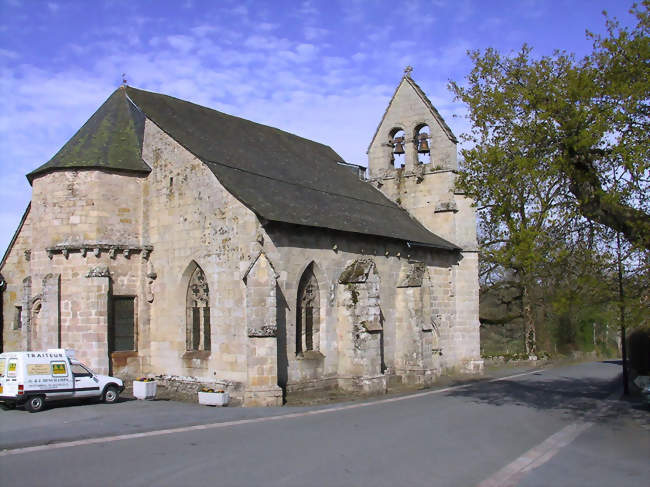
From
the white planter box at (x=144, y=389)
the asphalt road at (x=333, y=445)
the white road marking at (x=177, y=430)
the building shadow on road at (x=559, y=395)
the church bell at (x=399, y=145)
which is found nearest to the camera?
the asphalt road at (x=333, y=445)

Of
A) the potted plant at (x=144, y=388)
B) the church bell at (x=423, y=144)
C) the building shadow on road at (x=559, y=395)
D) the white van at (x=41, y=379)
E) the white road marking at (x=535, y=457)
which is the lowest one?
the building shadow on road at (x=559, y=395)

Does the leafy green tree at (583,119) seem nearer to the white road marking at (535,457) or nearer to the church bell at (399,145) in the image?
the white road marking at (535,457)

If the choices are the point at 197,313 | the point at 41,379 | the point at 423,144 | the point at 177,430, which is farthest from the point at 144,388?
the point at 423,144

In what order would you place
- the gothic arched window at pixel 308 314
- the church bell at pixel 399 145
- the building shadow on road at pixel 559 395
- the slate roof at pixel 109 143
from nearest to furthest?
the building shadow on road at pixel 559 395
the gothic arched window at pixel 308 314
the slate roof at pixel 109 143
the church bell at pixel 399 145

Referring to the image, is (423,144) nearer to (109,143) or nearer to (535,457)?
(109,143)

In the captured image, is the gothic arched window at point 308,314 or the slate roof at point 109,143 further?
the slate roof at point 109,143

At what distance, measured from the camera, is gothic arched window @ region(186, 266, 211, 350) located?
1948cm

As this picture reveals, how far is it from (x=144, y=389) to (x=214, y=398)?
2.41 m

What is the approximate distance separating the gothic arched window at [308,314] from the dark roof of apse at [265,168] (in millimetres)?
1963

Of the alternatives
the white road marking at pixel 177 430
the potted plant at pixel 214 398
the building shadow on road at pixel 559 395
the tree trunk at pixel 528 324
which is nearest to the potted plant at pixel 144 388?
the potted plant at pixel 214 398

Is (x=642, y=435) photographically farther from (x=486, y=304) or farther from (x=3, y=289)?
(x=486, y=304)

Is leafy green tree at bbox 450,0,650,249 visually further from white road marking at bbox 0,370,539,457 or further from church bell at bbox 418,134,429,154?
church bell at bbox 418,134,429,154

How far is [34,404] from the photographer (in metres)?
Result: 15.4

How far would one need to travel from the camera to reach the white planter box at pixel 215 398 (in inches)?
675
